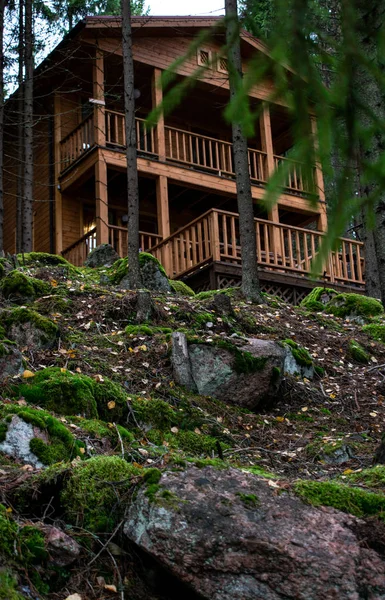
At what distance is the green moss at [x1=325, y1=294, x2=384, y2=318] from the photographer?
11.3 m

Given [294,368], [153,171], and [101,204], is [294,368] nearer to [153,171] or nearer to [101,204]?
[101,204]

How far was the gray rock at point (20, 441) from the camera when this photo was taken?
4094mm

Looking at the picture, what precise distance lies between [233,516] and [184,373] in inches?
138

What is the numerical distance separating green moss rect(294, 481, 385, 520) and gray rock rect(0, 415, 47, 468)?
5.25ft

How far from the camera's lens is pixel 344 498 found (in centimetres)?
355

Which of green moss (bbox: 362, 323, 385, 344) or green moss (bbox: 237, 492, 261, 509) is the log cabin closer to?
green moss (bbox: 362, 323, 385, 344)

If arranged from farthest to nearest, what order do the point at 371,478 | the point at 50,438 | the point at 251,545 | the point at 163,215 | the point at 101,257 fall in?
the point at 163,215
the point at 101,257
the point at 50,438
the point at 371,478
the point at 251,545

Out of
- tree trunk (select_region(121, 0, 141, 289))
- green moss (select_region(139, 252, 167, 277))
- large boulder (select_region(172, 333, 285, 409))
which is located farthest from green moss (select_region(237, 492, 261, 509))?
green moss (select_region(139, 252, 167, 277))

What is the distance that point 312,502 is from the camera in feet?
11.3

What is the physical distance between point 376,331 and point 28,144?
9.98 metres

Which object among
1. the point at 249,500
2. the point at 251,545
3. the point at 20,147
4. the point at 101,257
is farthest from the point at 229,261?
the point at 251,545

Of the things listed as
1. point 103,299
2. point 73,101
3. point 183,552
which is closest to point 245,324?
point 103,299

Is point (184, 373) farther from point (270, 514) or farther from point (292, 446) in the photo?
point (270, 514)

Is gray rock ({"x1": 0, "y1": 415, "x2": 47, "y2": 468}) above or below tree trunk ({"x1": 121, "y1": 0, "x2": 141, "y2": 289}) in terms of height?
below
